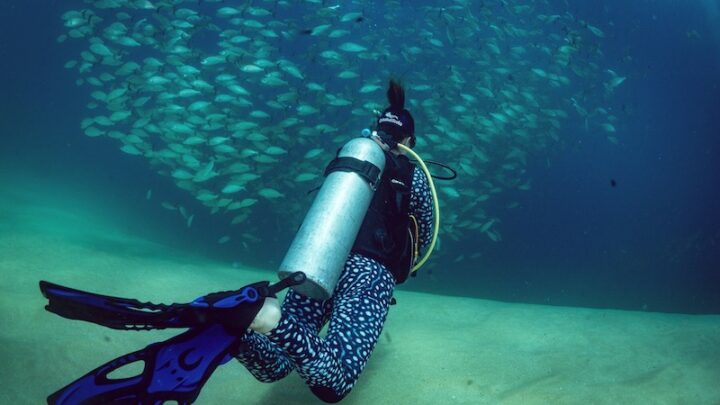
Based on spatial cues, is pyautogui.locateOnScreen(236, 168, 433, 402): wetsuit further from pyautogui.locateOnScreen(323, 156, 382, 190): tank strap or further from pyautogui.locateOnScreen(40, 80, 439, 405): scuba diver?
pyautogui.locateOnScreen(323, 156, 382, 190): tank strap

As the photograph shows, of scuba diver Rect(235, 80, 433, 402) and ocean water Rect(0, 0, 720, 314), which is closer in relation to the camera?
scuba diver Rect(235, 80, 433, 402)

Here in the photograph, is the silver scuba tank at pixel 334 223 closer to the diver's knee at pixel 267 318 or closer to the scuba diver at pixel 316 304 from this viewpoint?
the scuba diver at pixel 316 304

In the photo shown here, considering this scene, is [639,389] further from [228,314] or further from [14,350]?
[14,350]

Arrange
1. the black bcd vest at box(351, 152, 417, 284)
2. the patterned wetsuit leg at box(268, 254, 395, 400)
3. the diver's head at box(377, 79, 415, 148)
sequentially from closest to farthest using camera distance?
the patterned wetsuit leg at box(268, 254, 395, 400)
the black bcd vest at box(351, 152, 417, 284)
the diver's head at box(377, 79, 415, 148)

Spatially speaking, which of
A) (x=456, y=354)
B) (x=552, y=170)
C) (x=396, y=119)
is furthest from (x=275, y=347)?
(x=552, y=170)

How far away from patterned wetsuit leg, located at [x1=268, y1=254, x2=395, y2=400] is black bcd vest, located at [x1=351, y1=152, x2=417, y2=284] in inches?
3.8

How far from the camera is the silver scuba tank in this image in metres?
2.80

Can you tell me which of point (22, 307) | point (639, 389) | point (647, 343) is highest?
point (639, 389)

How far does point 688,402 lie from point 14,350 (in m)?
4.70

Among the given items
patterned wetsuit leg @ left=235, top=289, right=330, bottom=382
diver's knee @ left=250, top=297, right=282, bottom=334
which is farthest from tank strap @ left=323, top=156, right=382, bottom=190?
diver's knee @ left=250, top=297, right=282, bottom=334

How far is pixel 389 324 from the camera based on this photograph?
5.11m

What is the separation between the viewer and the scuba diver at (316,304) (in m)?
1.95

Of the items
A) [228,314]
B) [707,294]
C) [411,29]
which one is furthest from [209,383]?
[707,294]

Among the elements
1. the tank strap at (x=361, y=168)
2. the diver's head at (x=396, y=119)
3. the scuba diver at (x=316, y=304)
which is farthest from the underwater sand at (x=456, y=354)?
the diver's head at (x=396, y=119)
